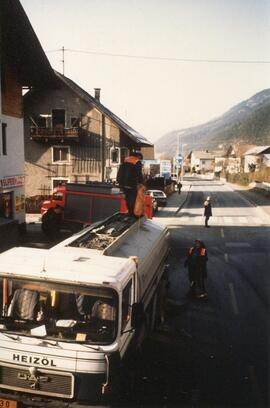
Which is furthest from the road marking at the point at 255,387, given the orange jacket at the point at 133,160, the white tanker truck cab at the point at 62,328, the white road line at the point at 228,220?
the white road line at the point at 228,220

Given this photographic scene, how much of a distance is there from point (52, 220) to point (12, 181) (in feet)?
9.45

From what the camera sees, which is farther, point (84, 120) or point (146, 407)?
point (84, 120)

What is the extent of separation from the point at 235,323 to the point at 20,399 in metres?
7.17

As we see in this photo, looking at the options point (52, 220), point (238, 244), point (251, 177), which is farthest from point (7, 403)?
point (251, 177)

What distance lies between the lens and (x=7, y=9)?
58.6ft

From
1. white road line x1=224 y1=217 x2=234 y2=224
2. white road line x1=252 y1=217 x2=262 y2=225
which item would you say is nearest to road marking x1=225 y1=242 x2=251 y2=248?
white road line x1=224 y1=217 x2=234 y2=224

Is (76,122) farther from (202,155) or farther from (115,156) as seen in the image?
(202,155)

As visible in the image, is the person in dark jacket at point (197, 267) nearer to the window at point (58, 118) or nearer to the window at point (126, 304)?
the window at point (126, 304)

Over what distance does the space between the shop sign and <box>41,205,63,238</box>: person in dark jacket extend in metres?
2.15

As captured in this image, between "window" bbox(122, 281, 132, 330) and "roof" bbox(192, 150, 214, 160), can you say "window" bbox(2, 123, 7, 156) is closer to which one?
"window" bbox(122, 281, 132, 330)

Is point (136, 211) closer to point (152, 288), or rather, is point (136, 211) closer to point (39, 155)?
point (152, 288)

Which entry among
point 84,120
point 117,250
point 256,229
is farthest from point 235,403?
point 84,120

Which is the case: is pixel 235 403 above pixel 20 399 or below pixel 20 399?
below

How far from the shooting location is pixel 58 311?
6.22 meters
